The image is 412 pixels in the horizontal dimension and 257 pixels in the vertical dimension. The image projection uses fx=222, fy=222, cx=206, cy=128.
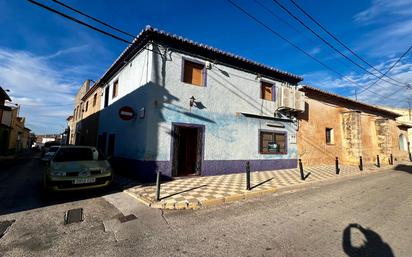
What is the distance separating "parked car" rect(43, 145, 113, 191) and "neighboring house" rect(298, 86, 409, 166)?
1150 cm

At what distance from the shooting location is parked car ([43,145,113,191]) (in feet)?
20.2

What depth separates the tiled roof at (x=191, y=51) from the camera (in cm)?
927

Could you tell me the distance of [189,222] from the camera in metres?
4.64

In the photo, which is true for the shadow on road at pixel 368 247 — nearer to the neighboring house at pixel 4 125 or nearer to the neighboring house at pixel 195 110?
the neighboring house at pixel 195 110

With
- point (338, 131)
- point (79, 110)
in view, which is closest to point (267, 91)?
point (338, 131)

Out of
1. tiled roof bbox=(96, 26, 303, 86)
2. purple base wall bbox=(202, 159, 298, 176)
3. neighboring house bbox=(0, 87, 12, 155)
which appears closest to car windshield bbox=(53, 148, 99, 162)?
tiled roof bbox=(96, 26, 303, 86)

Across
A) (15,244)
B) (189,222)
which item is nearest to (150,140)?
(189,222)

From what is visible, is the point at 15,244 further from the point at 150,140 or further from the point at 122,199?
the point at 150,140

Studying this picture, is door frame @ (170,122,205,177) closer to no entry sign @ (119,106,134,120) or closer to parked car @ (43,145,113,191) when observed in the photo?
no entry sign @ (119,106,134,120)

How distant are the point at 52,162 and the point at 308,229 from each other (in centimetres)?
723

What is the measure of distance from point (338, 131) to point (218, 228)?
15.6 metres

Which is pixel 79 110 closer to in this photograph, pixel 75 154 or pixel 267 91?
pixel 75 154

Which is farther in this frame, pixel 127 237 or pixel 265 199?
pixel 265 199

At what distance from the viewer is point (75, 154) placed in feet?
25.2
